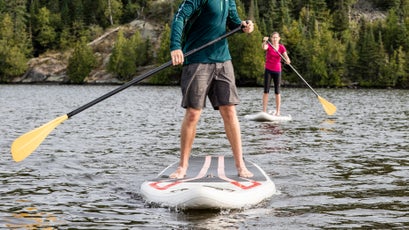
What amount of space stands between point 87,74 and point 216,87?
A: 126m

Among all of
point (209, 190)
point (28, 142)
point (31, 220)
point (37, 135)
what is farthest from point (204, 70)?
point (31, 220)

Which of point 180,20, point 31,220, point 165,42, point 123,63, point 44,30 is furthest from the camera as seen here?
point 44,30

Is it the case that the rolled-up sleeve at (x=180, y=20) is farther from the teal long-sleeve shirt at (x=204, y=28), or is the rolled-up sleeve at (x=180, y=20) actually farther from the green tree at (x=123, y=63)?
the green tree at (x=123, y=63)

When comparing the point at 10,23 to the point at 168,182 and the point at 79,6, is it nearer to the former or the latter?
the point at 79,6

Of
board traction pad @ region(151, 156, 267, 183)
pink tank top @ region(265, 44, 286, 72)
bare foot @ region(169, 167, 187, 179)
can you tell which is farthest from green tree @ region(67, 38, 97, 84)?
bare foot @ region(169, 167, 187, 179)

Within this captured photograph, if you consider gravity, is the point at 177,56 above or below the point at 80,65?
above

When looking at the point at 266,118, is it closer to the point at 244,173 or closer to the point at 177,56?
the point at 244,173

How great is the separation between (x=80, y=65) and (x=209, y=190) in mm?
127076

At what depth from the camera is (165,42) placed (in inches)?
4990

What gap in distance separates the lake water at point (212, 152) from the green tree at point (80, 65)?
111720 mm

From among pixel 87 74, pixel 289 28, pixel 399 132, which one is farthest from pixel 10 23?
pixel 399 132

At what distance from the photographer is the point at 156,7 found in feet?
511

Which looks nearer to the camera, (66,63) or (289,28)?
(289,28)

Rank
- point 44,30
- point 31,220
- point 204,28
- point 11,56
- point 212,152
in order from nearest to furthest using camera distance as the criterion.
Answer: point 31,220 → point 204,28 → point 212,152 → point 11,56 → point 44,30
